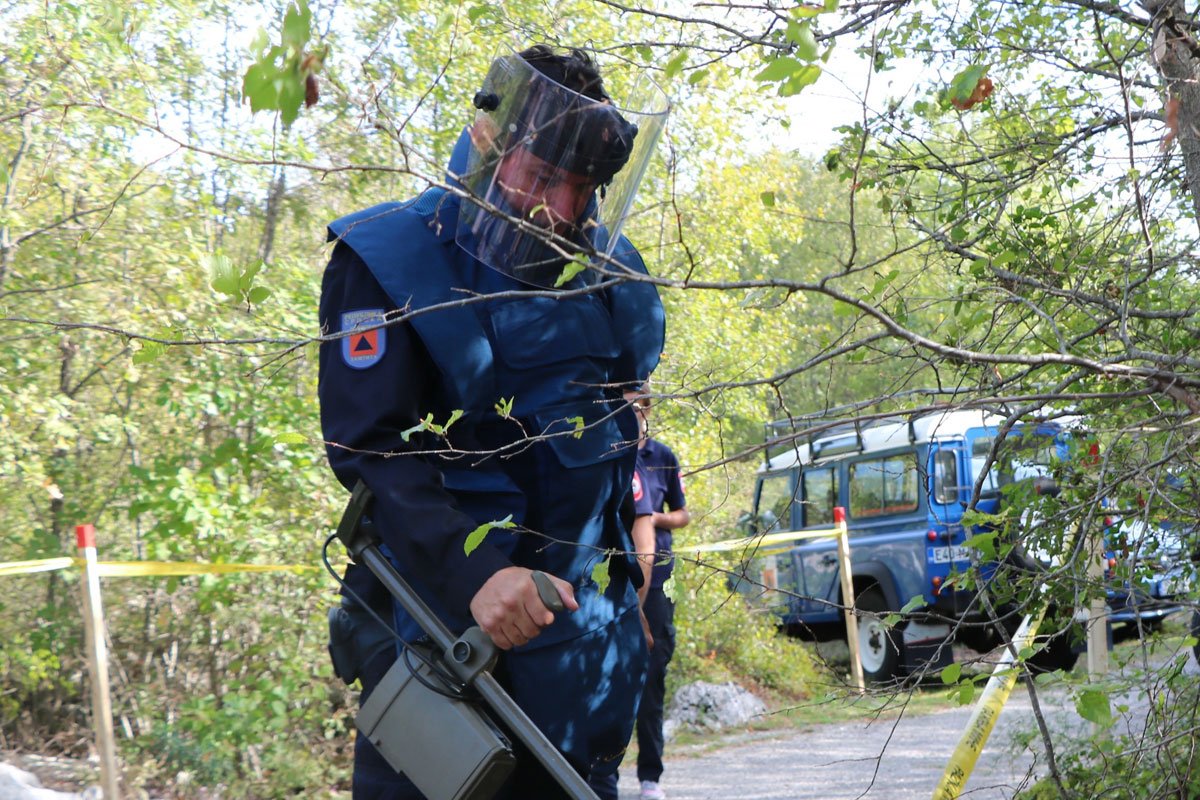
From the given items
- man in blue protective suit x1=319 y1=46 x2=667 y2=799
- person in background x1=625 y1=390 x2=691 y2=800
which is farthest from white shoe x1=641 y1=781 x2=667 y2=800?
man in blue protective suit x1=319 y1=46 x2=667 y2=799

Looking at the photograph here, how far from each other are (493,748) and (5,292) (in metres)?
4.67

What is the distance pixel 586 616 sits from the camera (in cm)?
256

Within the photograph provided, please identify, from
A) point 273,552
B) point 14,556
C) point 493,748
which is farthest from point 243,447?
point 493,748

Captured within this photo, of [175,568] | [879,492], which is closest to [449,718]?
[175,568]

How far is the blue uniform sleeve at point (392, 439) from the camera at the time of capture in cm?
237

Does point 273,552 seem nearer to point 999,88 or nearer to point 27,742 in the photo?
point 27,742

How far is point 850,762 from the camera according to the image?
7.24 meters

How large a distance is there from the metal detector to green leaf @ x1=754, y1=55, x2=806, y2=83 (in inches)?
38.1

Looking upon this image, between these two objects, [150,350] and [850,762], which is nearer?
[150,350]

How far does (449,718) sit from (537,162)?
3.55 ft

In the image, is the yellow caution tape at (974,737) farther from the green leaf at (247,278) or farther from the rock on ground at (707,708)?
the rock on ground at (707,708)

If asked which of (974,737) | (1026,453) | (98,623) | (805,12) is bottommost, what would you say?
(974,737)

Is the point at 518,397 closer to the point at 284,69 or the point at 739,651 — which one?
the point at 284,69

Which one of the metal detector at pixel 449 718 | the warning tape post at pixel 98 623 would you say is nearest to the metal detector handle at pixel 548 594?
the metal detector at pixel 449 718
